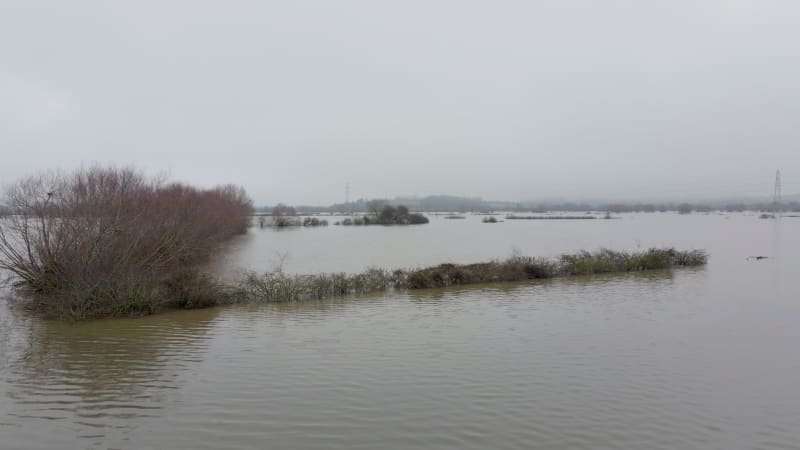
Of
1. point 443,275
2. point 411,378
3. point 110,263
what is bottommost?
point 411,378

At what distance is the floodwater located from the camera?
6.23 m

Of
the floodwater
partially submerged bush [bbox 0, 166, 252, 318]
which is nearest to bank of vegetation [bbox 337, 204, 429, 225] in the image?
partially submerged bush [bbox 0, 166, 252, 318]

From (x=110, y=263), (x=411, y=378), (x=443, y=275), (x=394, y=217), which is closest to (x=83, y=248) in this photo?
(x=110, y=263)

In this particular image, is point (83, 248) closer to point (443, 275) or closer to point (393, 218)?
point (443, 275)

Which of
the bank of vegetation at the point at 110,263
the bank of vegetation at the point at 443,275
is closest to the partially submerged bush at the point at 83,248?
the bank of vegetation at the point at 110,263

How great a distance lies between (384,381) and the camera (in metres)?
8.23

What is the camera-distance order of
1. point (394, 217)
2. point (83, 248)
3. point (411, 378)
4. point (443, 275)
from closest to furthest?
point (411, 378)
point (83, 248)
point (443, 275)
point (394, 217)

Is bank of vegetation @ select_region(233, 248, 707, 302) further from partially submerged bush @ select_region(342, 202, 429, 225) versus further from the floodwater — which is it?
partially submerged bush @ select_region(342, 202, 429, 225)

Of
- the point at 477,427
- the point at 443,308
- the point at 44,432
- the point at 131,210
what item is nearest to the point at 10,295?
the point at 131,210

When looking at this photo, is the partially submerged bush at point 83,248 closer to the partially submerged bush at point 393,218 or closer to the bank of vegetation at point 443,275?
the bank of vegetation at point 443,275

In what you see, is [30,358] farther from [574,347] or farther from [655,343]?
[655,343]

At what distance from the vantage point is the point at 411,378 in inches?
331

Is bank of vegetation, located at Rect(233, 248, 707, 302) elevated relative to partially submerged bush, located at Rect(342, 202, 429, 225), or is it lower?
lower

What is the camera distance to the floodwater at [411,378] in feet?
20.5
